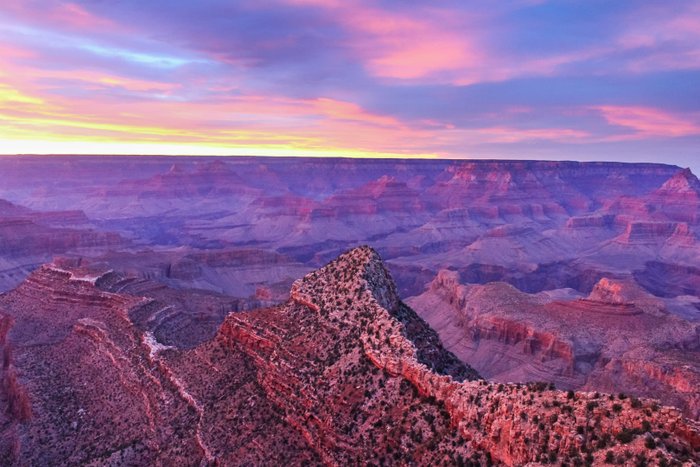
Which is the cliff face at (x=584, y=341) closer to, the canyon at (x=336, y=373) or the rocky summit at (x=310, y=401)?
the canyon at (x=336, y=373)

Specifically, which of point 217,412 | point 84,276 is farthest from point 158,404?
point 84,276

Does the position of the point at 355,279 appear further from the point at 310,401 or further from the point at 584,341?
the point at 584,341

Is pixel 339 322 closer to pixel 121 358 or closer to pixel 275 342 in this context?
pixel 275 342

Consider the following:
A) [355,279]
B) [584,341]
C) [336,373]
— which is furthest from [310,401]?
[584,341]

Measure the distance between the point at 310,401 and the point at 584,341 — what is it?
5919 centimetres

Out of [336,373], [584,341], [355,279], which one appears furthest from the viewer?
[584,341]

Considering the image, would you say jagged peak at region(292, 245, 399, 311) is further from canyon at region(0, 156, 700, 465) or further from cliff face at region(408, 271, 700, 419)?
cliff face at region(408, 271, 700, 419)

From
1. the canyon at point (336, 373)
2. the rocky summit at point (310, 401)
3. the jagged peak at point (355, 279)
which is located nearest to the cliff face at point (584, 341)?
the canyon at point (336, 373)

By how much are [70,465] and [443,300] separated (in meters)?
84.7

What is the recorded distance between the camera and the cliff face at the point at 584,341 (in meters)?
61.0

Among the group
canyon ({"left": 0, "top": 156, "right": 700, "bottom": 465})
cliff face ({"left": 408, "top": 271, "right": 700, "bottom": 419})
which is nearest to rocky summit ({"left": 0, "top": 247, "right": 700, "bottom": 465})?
canyon ({"left": 0, "top": 156, "right": 700, "bottom": 465})

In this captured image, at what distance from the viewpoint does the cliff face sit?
6103 centimetres

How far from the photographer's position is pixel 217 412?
33312 mm

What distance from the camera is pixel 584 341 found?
7675 centimetres
